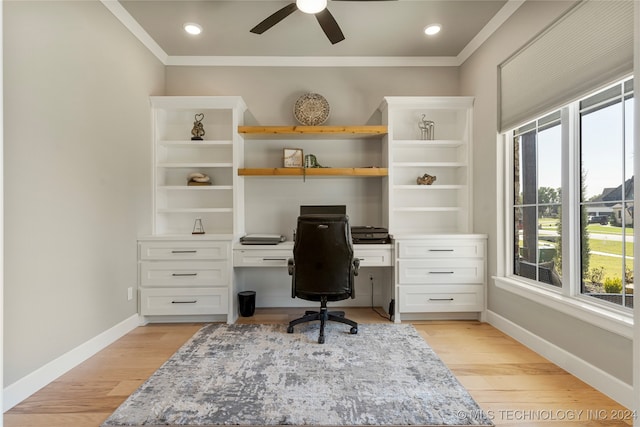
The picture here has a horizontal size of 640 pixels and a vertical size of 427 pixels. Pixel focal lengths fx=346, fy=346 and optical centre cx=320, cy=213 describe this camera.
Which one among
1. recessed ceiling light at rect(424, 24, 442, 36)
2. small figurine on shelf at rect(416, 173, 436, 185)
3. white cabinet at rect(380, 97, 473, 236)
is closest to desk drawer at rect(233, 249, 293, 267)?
white cabinet at rect(380, 97, 473, 236)

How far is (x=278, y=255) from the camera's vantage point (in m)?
3.29

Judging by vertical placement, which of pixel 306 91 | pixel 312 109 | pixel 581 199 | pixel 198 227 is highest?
pixel 306 91

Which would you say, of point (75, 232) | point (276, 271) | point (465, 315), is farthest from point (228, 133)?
point (465, 315)

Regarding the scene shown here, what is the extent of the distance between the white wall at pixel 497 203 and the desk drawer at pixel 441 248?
15 cm

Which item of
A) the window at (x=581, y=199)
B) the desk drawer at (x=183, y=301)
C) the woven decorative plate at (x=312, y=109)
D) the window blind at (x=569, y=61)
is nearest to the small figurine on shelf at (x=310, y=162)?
the woven decorative plate at (x=312, y=109)

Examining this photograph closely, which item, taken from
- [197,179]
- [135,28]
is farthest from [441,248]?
[135,28]

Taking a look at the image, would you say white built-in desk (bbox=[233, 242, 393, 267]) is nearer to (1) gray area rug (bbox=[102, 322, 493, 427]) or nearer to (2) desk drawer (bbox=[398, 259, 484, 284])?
(2) desk drawer (bbox=[398, 259, 484, 284])

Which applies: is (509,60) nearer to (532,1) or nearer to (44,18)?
(532,1)

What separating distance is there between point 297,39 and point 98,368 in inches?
125

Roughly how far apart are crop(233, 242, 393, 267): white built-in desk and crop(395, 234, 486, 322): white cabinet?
0.43 ft

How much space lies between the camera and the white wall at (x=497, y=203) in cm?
200

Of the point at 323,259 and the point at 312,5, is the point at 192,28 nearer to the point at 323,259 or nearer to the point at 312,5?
the point at 312,5

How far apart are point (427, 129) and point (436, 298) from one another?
179cm

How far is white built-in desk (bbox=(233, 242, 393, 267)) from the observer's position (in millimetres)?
3270
